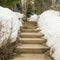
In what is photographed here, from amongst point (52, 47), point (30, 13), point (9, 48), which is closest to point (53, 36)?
point (52, 47)

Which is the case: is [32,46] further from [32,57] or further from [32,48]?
[32,57]

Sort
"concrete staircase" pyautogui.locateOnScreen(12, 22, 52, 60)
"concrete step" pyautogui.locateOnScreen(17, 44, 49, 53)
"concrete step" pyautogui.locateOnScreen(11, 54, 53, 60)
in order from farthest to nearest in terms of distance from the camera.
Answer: "concrete step" pyautogui.locateOnScreen(17, 44, 49, 53)
"concrete staircase" pyautogui.locateOnScreen(12, 22, 52, 60)
"concrete step" pyautogui.locateOnScreen(11, 54, 53, 60)

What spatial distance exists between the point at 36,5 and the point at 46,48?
582 cm

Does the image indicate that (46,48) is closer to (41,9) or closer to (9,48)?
(9,48)

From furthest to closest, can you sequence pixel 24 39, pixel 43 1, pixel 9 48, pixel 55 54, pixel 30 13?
pixel 30 13 → pixel 43 1 → pixel 24 39 → pixel 9 48 → pixel 55 54

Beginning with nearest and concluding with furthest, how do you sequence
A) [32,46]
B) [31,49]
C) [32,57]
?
[32,57]
[31,49]
[32,46]

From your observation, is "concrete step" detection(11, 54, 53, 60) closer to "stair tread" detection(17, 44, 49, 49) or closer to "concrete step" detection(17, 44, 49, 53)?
"concrete step" detection(17, 44, 49, 53)

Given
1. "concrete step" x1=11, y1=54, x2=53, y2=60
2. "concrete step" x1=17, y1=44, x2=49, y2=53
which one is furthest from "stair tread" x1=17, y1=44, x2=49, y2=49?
"concrete step" x1=11, y1=54, x2=53, y2=60

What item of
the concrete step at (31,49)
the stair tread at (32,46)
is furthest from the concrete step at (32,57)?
the stair tread at (32,46)

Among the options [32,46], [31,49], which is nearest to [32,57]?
[31,49]

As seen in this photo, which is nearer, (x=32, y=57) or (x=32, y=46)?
(x=32, y=57)

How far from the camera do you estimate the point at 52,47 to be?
5266 mm

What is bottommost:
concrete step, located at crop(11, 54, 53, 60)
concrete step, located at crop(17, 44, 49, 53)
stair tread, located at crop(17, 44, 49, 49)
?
concrete step, located at crop(11, 54, 53, 60)

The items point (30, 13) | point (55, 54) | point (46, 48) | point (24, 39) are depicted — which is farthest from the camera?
point (30, 13)
